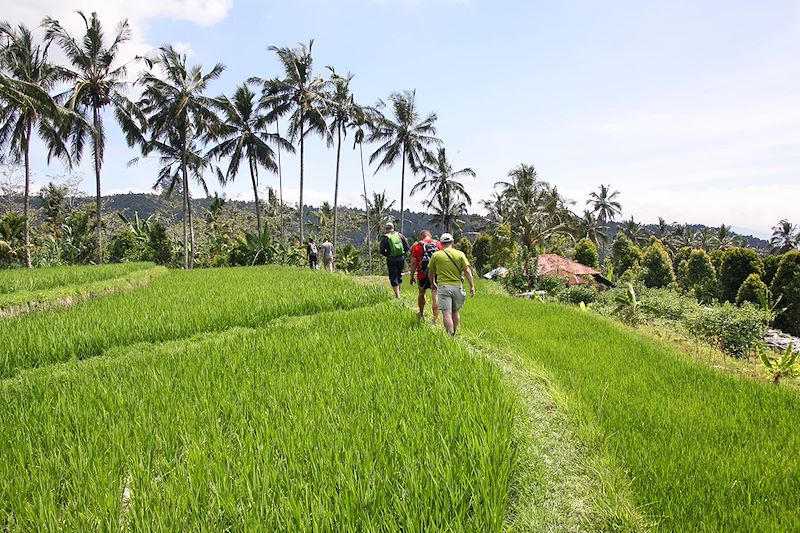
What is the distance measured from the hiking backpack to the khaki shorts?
2391 mm

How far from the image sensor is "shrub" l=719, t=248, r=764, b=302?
17.8 metres

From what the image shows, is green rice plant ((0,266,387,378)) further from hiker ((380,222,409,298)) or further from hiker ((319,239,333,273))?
hiker ((319,239,333,273))

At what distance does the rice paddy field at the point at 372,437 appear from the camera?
1.98 m

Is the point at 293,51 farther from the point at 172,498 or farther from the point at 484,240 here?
the point at 172,498

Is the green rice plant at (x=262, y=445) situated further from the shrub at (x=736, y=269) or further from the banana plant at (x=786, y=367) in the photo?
the shrub at (x=736, y=269)

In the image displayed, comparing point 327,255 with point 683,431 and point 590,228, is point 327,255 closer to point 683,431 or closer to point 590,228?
point 683,431

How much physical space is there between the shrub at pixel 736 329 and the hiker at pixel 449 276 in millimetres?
8084

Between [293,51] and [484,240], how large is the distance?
2020 centimetres

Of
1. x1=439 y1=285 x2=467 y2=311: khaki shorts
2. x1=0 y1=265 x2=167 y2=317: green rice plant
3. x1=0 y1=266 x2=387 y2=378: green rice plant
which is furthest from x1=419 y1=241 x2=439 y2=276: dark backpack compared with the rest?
x1=0 y1=265 x2=167 y2=317: green rice plant

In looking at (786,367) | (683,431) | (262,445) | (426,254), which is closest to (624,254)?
(786,367)

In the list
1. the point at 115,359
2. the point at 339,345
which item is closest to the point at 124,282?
the point at 115,359

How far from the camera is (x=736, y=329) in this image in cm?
1004

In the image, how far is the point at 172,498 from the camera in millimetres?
1959

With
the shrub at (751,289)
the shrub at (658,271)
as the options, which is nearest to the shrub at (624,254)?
the shrub at (658,271)
